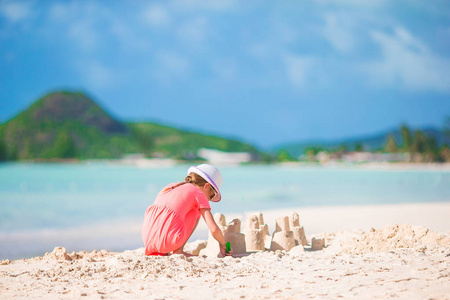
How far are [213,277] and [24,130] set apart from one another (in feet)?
423

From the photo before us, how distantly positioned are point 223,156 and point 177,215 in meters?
132

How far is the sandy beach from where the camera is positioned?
3.55m

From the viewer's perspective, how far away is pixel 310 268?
4.36 m

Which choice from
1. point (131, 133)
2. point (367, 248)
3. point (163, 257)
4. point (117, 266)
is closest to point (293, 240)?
point (367, 248)

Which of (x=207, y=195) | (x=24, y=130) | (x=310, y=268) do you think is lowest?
(x=310, y=268)

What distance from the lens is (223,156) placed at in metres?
137

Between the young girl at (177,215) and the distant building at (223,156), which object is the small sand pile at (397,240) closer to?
the young girl at (177,215)

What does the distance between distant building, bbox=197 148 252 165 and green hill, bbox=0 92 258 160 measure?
3.28 meters

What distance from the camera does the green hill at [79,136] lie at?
380 feet

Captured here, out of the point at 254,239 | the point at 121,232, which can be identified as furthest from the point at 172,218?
the point at 121,232

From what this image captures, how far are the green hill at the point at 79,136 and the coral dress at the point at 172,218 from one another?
11207cm

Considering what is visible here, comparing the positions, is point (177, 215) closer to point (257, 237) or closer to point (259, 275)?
point (259, 275)

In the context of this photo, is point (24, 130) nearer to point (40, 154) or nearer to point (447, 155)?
point (40, 154)

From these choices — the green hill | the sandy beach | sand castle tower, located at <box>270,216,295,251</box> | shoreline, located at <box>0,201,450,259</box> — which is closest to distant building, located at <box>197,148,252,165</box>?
the green hill
